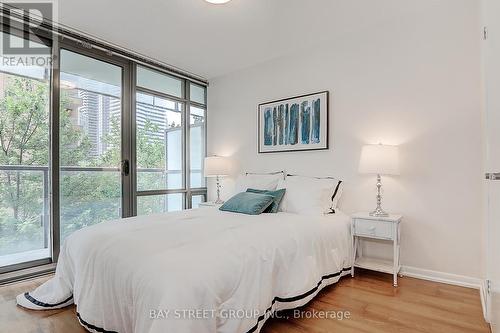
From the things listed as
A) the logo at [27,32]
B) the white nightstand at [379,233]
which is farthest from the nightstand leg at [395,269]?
the logo at [27,32]

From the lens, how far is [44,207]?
3.07 m

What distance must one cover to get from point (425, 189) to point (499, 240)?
1.45 metres

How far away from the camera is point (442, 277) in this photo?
2.66m

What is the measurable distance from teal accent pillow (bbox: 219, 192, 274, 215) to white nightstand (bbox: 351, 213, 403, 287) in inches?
34.6

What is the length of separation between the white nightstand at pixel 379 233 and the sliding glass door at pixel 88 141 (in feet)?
9.23

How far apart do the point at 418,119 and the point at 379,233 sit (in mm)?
1176

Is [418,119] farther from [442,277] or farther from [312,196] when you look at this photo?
[442,277]

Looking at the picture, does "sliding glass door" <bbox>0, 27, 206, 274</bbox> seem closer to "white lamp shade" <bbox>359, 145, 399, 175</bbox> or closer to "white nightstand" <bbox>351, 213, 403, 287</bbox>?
"white nightstand" <bbox>351, 213, 403, 287</bbox>

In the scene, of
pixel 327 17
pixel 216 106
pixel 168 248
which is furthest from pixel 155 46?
pixel 168 248

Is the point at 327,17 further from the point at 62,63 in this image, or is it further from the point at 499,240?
the point at 62,63

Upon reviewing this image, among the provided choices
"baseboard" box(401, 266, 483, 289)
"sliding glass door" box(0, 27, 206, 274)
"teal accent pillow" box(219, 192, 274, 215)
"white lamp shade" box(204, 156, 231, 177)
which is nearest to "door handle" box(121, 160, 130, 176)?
"sliding glass door" box(0, 27, 206, 274)

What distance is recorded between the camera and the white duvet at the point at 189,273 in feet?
4.48

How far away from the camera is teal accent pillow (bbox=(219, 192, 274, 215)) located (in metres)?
2.89

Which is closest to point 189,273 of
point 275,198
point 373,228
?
point 275,198
